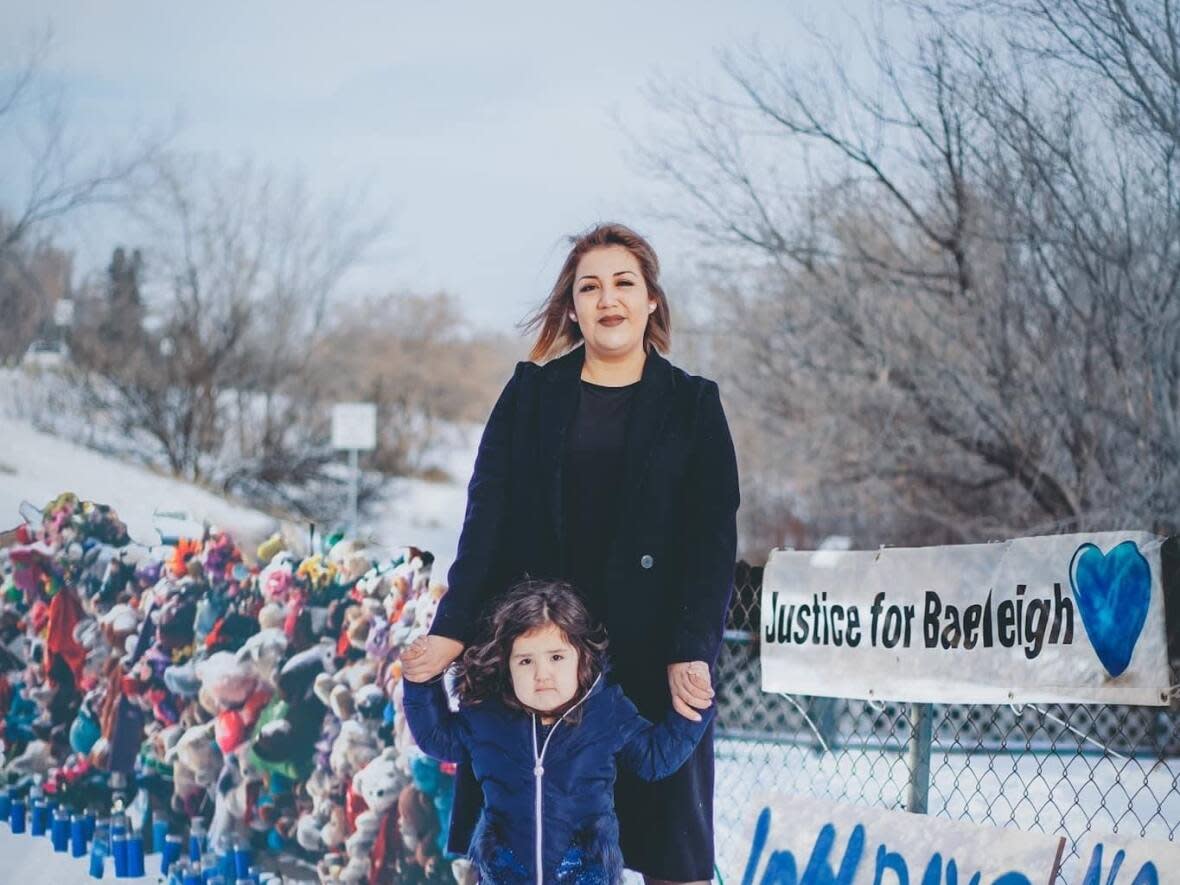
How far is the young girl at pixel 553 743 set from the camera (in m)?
2.42

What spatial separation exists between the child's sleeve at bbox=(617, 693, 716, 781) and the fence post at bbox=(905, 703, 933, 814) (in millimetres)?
811

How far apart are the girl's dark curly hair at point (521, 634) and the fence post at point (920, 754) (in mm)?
987

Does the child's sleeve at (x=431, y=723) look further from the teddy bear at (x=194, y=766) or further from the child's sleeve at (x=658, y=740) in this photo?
the teddy bear at (x=194, y=766)

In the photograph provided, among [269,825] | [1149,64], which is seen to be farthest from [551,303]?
[1149,64]

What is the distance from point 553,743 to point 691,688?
30 centimetres

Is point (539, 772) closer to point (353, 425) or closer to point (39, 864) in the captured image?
point (39, 864)

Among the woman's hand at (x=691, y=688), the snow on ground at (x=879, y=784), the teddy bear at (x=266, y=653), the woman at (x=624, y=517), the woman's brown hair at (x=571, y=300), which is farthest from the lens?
the teddy bear at (x=266, y=653)

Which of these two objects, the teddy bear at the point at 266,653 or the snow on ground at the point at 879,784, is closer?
the snow on ground at the point at 879,784

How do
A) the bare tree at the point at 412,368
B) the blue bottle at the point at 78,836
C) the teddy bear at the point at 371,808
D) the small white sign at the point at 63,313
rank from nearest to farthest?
the teddy bear at the point at 371,808 → the blue bottle at the point at 78,836 → the small white sign at the point at 63,313 → the bare tree at the point at 412,368

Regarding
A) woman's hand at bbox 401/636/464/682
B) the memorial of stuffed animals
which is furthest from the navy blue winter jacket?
the memorial of stuffed animals

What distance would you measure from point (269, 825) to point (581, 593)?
1681 millimetres

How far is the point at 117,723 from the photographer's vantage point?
12.6 feet

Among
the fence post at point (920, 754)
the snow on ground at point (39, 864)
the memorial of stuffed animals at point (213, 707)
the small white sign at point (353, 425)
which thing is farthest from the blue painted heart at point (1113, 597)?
the small white sign at point (353, 425)

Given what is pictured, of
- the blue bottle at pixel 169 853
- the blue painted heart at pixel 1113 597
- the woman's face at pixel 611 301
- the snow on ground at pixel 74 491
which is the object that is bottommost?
the blue bottle at pixel 169 853
